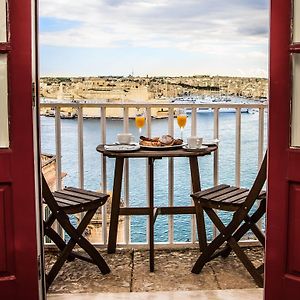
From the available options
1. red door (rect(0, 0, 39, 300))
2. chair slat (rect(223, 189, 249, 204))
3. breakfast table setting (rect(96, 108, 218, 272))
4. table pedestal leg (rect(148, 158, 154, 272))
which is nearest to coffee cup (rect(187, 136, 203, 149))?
breakfast table setting (rect(96, 108, 218, 272))

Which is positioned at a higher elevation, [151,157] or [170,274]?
[151,157]

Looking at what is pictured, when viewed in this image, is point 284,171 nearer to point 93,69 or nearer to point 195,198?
point 195,198

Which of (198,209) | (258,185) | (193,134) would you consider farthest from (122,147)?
(258,185)

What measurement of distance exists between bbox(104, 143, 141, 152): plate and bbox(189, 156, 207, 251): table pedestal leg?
0.44 metres

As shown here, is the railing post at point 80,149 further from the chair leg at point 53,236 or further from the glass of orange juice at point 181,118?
the glass of orange juice at point 181,118

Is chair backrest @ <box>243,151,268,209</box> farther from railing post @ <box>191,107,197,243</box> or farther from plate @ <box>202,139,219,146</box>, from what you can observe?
railing post @ <box>191,107,197,243</box>

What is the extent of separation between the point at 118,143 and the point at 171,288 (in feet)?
3.72

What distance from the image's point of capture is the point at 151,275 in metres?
3.55

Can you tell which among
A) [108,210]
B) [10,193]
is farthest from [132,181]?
[10,193]

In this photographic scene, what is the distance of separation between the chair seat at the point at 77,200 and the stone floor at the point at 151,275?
453mm

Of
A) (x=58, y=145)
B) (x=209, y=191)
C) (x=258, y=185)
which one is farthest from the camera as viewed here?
(x=58, y=145)

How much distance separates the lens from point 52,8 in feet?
16.3

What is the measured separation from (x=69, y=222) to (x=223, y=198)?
1.03 m

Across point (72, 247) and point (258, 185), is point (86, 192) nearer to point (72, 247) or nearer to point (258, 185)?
point (72, 247)
